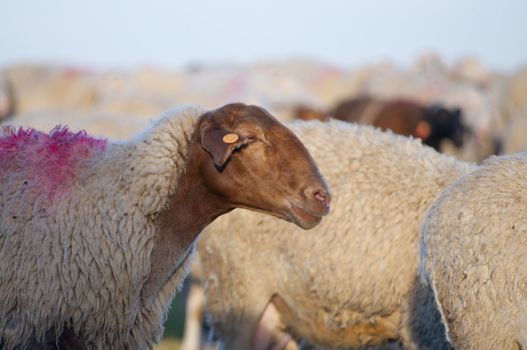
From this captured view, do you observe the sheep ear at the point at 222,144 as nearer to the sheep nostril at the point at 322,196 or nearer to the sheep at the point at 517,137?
the sheep nostril at the point at 322,196

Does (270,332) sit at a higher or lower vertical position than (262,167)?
lower

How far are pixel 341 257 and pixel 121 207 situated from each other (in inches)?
58.3

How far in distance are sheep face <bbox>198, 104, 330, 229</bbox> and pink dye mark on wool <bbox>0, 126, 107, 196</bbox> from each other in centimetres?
52

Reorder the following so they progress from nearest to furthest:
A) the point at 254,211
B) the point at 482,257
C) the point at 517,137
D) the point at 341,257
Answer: the point at 482,257
the point at 254,211
the point at 341,257
the point at 517,137

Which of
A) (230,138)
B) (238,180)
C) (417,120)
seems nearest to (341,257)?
(238,180)

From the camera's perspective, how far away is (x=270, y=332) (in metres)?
5.04

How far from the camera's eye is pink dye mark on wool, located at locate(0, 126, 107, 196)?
3.60 meters

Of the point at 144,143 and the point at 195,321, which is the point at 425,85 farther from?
the point at 144,143

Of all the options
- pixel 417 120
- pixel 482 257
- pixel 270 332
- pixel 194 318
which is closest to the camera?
pixel 482 257

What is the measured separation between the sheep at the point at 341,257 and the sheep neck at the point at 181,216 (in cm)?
120

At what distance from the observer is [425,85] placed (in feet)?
52.8

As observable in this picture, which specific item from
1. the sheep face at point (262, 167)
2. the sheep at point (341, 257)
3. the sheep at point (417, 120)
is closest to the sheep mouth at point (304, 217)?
the sheep face at point (262, 167)

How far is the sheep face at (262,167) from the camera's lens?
3.52m

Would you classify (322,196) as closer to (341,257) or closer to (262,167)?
(262,167)
